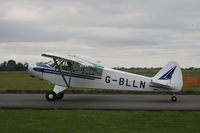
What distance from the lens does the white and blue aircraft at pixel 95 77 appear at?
22.5 meters

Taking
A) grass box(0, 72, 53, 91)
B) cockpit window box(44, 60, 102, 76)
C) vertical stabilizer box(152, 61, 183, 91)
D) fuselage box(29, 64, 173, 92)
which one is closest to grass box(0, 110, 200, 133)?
vertical stabilizer box(152, 61, 183, 91)

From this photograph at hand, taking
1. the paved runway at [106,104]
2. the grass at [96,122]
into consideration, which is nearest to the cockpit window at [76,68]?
the paved runway at [106,104]

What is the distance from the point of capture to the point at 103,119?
1372 cm

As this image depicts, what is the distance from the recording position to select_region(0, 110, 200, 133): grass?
11664 millimetres

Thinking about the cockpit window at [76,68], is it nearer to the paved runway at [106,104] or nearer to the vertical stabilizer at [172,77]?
the paved runway at [106,104]

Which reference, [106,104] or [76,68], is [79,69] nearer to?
[76,68]

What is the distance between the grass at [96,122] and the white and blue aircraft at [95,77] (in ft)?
23.2

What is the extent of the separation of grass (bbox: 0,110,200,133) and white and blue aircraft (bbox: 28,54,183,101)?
7083 millimetres

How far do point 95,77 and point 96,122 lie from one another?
10859 mm

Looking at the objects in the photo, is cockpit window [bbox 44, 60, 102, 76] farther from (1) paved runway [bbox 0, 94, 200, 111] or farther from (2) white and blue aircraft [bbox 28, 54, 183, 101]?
(1) paved runway [bbox 0, 94, 200, 111]

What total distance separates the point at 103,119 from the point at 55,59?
399 inches

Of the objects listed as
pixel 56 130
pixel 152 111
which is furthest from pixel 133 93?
pixel 56 130

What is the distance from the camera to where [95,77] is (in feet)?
78.2

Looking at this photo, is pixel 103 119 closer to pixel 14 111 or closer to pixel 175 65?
pixel 14 111
